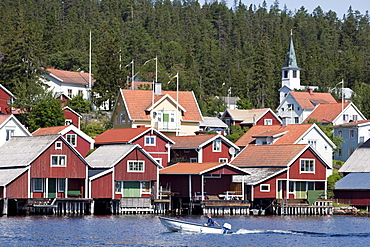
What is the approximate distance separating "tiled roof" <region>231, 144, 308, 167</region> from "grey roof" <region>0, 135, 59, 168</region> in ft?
67.4

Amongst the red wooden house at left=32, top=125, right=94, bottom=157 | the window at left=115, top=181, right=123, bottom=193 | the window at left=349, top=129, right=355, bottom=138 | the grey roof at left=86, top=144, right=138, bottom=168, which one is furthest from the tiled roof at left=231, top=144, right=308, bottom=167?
the window at left=349, top=129, right=355, bottom=138

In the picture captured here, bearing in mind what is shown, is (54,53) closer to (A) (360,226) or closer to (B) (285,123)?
(B) (285,123)

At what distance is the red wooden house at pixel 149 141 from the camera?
7775cm

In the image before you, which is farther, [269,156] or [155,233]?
[269,156]

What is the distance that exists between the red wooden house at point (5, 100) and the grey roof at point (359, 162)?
40.0m

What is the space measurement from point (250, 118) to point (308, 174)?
39133 millimetres

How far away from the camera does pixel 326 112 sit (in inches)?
4540

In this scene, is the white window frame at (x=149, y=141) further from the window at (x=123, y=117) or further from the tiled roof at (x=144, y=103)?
the window at (x=123, y=117)

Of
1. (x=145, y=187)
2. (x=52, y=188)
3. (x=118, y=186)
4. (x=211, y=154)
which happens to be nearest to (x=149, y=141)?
(x=211, y=154)

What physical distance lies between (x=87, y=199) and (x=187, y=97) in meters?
32.6

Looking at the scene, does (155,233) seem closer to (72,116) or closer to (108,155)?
(108,155)

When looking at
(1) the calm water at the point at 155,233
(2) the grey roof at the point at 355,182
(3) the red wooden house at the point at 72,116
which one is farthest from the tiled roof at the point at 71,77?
(1) the calm water at the point at 155,233

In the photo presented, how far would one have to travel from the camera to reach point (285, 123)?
94.4 metres

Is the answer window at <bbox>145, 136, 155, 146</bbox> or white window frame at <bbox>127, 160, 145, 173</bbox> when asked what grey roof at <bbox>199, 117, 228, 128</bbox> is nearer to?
A: window at <bbox>145, 136, 155, 146</bbox>
